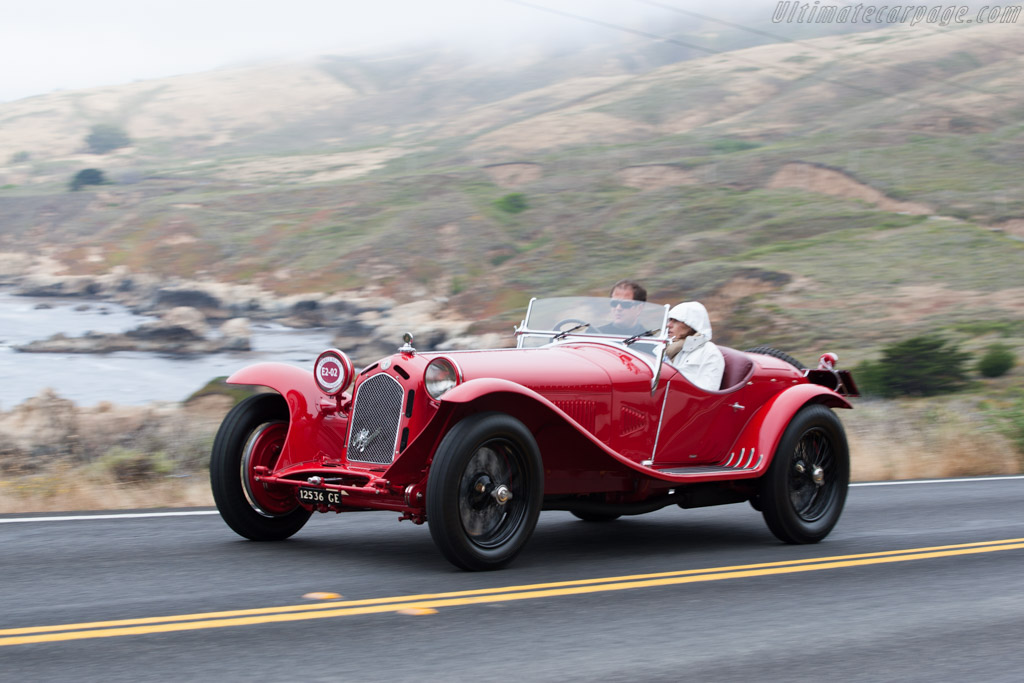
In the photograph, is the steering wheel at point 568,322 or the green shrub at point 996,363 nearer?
the steering wheel at point 568,322

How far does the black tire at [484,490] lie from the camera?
5352 mm

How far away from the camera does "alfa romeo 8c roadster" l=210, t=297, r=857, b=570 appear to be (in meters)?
5.62

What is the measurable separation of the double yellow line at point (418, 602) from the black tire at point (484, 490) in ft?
1.11

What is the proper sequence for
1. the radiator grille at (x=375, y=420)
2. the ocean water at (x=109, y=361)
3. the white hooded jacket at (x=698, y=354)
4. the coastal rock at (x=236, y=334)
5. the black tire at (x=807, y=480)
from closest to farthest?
the radiator grille at (x=375, y=420), the black tire at (x=807, y=480), the white hooded jacket at (x=698, y=354), the ocean water at (x=109, y=361), the coastal rock at (x=236, y=334)

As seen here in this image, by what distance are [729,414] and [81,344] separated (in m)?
40.1

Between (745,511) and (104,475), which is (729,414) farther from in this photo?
(104,475)

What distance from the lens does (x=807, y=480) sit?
7.34 metres

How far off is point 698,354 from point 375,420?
237cm

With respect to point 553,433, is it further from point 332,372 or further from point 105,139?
point 105,139

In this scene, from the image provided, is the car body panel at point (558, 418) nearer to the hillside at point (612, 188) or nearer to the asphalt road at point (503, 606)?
the asphalt road at point (503, 606)

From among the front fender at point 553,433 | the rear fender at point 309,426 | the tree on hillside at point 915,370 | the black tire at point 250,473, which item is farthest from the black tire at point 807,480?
the tree on hillside at point 915,370

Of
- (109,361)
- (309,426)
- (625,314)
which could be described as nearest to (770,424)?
(625,314)

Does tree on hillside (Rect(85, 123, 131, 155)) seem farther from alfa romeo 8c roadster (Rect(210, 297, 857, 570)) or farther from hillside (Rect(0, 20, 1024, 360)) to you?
alfa romeo 8c roadster (Rect(210, 297, 857, 570))

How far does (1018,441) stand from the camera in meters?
13.9
